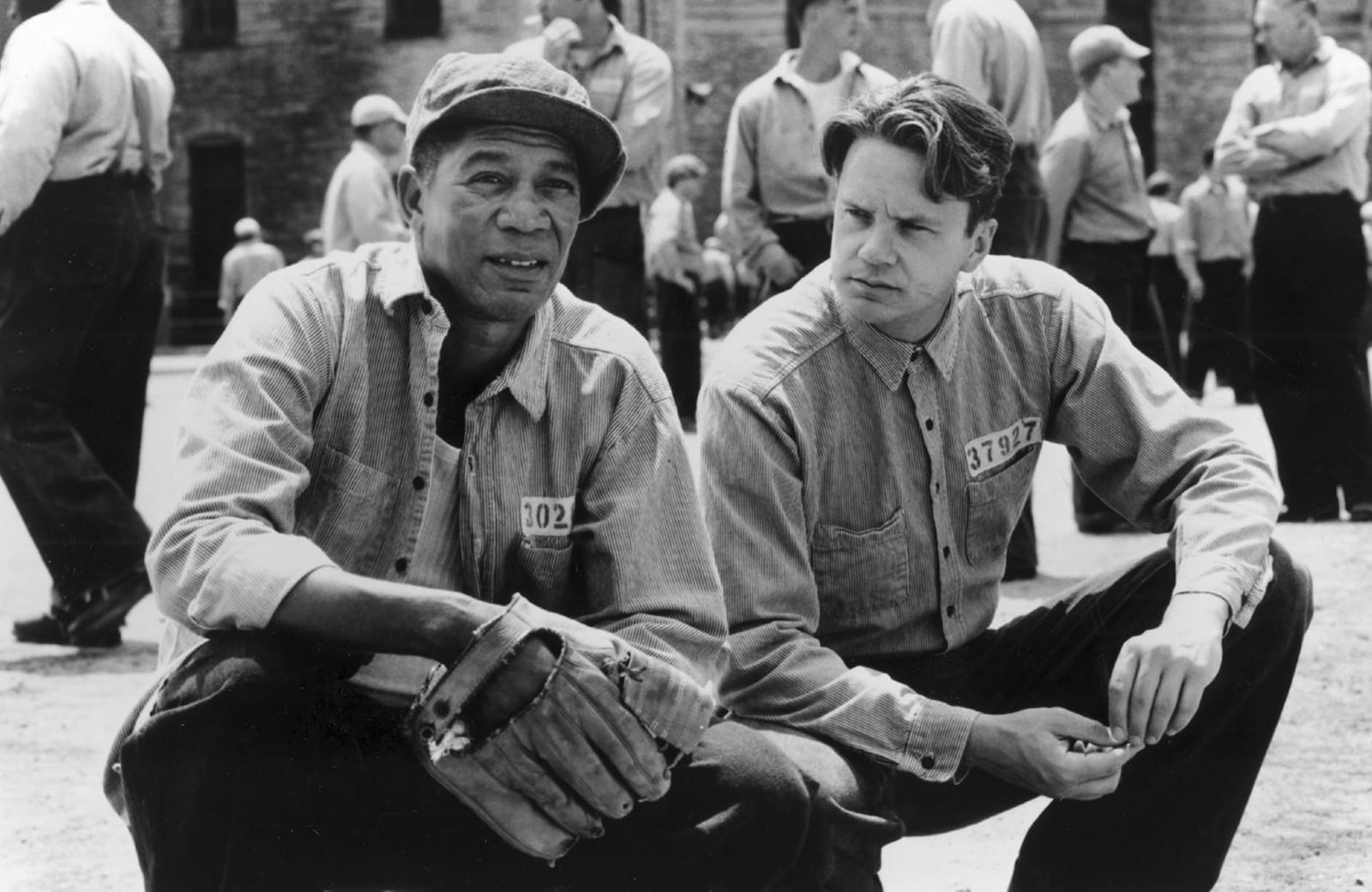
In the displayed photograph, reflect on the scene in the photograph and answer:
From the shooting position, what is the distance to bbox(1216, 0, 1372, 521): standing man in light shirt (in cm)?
814

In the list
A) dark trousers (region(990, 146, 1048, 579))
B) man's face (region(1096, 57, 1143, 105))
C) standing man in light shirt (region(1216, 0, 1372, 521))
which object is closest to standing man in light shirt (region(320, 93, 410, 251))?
man's face (region(1096, 57, 1143, 105))

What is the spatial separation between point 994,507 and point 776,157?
4127mm

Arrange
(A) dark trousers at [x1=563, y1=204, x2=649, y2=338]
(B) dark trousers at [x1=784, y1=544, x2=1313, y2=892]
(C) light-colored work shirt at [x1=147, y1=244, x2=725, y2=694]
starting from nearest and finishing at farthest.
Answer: (C) light-colored work shirt at [x1=147, y1=244, x2=725, y2=694], (B) dark trousers at [x1=784, y1=544, x2=1313, y2=892], (A) dark trousers at [x1=563, y1=204, x2=649, y2=338]

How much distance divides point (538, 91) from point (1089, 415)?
1.14 m

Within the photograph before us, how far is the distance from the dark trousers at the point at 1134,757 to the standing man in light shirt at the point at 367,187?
734 centimetres

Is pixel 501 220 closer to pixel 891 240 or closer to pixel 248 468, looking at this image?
pixel 248 468

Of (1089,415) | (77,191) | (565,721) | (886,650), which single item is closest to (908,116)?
(1089,415)

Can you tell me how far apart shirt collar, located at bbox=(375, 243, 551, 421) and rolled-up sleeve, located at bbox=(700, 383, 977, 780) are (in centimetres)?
34

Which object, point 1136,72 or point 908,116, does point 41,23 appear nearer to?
point 908,116

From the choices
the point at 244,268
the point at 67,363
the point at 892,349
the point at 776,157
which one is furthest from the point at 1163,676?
the point at 244,268

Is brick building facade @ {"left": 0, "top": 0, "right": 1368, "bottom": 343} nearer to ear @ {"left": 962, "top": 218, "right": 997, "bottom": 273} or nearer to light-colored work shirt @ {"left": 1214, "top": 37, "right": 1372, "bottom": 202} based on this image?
light-colored work shirt @ {"left": 1214, "top": 37, "right": 1372, "bottom": 202}

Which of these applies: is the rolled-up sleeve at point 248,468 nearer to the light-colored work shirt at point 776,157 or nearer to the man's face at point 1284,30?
the light-colored work shirt at point 776,157

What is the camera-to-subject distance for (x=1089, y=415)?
3.43m

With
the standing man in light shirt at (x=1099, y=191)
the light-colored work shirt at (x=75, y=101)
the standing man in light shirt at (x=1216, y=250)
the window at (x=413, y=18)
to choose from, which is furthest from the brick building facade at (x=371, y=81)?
the light-colored work shirt at (x=75, y=101)
